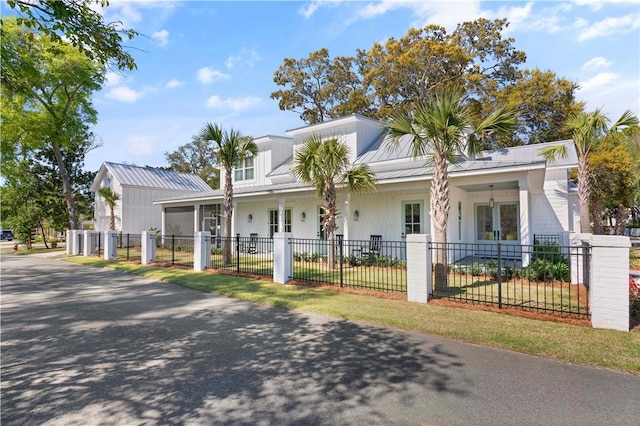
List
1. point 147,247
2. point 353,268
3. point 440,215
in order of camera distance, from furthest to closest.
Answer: point 147,247
point 353,268
point 440,215

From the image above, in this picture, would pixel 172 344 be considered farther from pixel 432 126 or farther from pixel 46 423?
pixel 432 126

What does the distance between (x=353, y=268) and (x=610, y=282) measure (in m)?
8.04

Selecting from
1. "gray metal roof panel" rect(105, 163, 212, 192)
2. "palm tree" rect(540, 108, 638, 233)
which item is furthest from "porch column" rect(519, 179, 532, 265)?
"gray metal roof panel" rect(105, 163, 212, 192)

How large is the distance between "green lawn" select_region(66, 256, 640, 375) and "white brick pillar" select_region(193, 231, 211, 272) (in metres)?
3.78

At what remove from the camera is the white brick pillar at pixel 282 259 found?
1068cm

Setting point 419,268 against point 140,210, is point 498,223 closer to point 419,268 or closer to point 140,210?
point 419,268

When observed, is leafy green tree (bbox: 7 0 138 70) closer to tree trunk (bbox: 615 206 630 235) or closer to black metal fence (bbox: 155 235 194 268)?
black metal fence (bbox: 155 235 194 268)

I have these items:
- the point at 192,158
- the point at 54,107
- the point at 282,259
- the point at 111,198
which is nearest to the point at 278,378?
the point at 282,259

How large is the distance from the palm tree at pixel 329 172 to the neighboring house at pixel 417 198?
127cm

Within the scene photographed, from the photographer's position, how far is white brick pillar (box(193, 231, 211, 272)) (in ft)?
44.8

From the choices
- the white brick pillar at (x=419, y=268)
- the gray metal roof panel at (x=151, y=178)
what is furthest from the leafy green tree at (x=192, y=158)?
the white brick pillar at (x=419, y=268)

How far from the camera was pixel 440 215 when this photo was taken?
29.5ft

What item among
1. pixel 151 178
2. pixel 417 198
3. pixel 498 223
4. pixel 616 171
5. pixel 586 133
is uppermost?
pixel 151 178

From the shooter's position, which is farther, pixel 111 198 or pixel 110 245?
pixel 111 198
